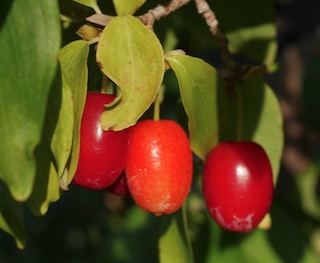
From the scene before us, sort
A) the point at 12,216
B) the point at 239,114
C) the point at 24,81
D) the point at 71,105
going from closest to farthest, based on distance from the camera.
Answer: the point at 24,81 → the point at 71,105 → the point at 12,216 → the point at 239,114

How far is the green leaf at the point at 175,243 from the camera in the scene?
1.57 m

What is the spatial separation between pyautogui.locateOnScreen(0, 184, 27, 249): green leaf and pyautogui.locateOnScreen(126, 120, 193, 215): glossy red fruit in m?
0.15

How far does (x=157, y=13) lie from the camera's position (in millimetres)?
1308

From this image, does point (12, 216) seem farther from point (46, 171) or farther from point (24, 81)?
point (24, 81)

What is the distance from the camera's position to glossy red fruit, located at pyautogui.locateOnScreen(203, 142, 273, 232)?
4.58 ft

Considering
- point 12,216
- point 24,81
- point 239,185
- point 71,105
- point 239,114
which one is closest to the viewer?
point 24,81

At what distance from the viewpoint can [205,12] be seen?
1.43 m

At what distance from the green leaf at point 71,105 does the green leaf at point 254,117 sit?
35 cm

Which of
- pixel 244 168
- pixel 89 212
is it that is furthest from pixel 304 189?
pixel 244 168

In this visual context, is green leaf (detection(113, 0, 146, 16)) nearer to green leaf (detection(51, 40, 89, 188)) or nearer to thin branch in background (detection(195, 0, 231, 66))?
green leaf (detection(51, 40, 89, 188))

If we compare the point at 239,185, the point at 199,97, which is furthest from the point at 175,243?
the point at 199,97

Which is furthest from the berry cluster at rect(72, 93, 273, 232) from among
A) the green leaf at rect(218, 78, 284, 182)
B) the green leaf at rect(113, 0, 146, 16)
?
the green leaf at rect(218, 78, 284, 182)

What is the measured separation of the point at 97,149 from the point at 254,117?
448 mm

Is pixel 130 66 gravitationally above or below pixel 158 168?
above
